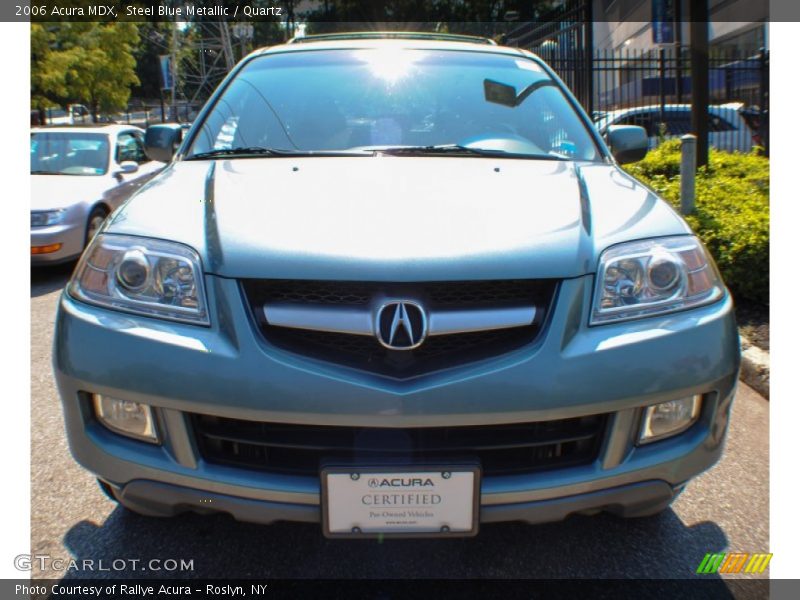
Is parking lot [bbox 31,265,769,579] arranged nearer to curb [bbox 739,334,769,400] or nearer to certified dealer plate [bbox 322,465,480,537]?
certified dealer plate [bbox 322,465,480,537]

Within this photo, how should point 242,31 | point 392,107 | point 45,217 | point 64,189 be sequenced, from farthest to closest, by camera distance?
point 242,31, point 64,189, point 45,217, point 392,107

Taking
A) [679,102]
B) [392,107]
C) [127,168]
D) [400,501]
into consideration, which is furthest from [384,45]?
[679,102]

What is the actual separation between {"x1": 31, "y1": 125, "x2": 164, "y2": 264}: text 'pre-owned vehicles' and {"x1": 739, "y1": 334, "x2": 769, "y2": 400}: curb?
207 inches

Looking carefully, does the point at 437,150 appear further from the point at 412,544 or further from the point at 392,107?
the point at 412,544

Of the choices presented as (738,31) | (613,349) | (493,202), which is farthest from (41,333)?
(738,31)

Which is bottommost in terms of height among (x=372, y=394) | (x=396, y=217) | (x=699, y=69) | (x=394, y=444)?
(x=394, y=444)

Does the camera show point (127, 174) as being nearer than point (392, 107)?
No

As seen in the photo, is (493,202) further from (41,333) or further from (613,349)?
(41,333)

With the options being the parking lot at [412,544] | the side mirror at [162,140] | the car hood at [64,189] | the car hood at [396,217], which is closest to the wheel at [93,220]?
the car hood at [64,189]

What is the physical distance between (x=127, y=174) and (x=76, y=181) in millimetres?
785

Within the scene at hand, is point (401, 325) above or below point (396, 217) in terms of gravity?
below

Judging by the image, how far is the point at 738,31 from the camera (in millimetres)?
23219
